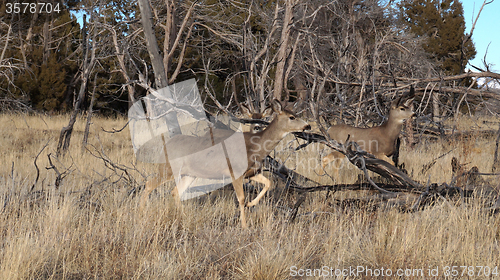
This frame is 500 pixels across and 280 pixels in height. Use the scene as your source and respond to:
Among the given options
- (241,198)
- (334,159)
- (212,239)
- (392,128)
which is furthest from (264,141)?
(392,128)

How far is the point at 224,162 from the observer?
4641mm

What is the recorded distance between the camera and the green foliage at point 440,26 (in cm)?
2072

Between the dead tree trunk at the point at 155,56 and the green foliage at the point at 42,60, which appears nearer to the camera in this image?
the dead tree trunk at the point at 155,56

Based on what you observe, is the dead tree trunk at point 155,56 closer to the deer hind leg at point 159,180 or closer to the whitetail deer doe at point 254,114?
the whitetail deer doe at point 254,114

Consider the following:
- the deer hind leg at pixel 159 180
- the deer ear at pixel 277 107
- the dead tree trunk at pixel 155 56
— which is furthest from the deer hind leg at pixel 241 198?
the dead tree trunk at pixel 155 56

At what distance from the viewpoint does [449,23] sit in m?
21.2

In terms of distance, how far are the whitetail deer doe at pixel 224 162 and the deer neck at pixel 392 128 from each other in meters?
2.66

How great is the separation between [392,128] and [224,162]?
3605mm

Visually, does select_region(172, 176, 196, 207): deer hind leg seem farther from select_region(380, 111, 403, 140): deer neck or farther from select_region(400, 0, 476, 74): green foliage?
select_region(400, 0, 476, 74): green foliage

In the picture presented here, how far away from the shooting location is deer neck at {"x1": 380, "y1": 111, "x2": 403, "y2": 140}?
6.91 meters

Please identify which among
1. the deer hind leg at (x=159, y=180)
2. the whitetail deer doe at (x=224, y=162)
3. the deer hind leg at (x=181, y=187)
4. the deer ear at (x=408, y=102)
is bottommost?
the deer hind leg at (x=181, y=187)

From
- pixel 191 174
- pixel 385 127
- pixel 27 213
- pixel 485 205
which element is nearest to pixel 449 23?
pixel 385 127

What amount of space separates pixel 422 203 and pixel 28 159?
733 centimetres

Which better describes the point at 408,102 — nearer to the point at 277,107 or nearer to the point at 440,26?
the point at 277,107
